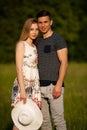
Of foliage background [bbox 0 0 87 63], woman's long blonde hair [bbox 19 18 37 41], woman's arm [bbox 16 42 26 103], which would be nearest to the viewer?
woman's arm [bbox 16 42 26 103]

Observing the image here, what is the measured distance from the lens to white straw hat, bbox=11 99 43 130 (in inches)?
295

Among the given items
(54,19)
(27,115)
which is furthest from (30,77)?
(54,19)

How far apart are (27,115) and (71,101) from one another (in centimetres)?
494

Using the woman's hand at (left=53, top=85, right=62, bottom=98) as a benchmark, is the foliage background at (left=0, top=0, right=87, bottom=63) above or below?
below

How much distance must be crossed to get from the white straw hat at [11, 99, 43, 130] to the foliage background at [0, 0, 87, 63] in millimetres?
17480

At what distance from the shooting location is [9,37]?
83.1 ft

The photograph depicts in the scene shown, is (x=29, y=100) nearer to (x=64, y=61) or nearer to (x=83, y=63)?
(x=64, y=61)

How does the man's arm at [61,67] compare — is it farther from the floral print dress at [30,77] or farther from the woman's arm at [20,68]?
the woman's arm at [20,68]

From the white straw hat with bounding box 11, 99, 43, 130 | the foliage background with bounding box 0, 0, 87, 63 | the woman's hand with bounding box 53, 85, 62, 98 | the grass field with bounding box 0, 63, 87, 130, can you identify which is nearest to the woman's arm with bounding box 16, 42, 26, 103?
the white straw hat with bounding box 11, 99, 43, 130

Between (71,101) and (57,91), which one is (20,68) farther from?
(71,101)

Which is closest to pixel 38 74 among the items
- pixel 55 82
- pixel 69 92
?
pixel 55 82

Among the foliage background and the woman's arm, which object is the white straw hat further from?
the foliage background

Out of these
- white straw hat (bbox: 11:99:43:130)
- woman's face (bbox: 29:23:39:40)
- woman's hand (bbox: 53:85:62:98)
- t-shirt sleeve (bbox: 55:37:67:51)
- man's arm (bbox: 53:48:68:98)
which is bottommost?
white straw hat (bbox: 11:99:43:130)

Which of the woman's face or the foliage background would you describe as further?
the foliage background
